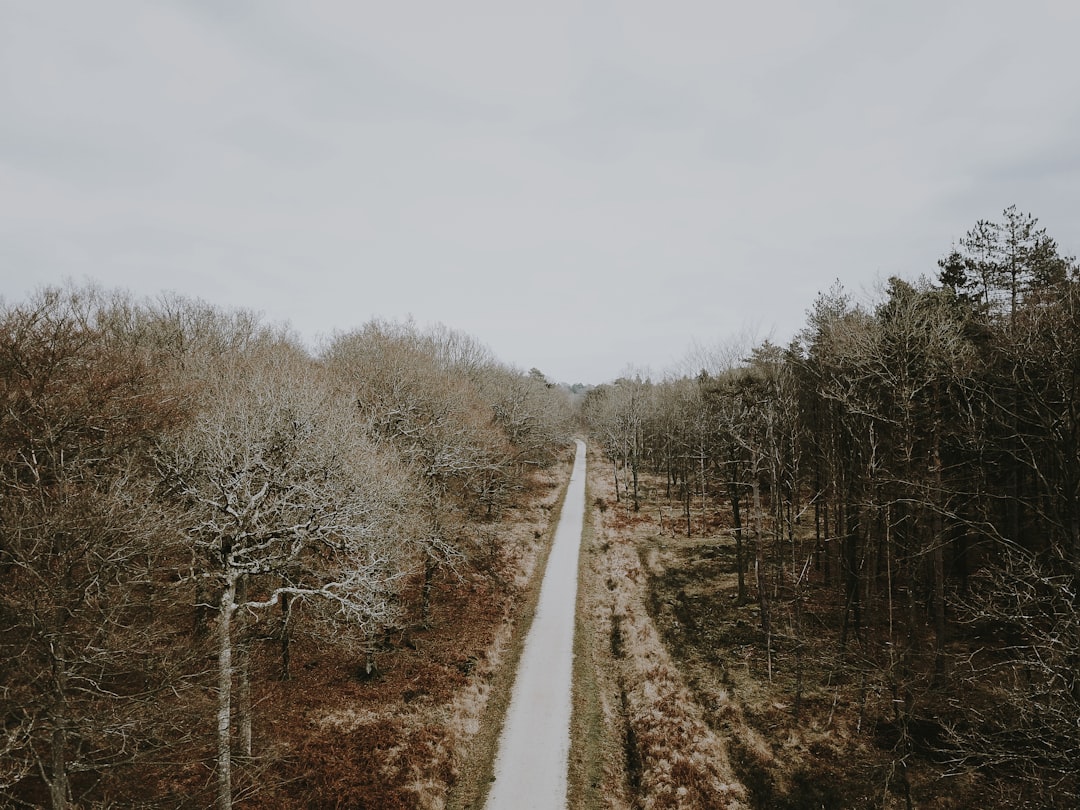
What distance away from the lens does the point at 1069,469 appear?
10.9m

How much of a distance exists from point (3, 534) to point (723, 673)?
889 inches

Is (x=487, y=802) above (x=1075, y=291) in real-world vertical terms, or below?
below

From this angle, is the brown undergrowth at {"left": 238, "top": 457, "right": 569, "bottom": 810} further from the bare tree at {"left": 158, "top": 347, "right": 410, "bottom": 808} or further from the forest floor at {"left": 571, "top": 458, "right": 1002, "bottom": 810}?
the forest floor at {"left": 571, "top": 458, "right": 1002, "bottom": 810}

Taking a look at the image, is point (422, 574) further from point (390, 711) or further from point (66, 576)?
point (66, 576)

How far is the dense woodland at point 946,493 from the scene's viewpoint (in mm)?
10953

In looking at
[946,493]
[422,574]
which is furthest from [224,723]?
[946,493]

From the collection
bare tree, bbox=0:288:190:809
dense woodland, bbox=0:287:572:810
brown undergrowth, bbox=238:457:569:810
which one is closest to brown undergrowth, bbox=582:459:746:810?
brown undergrowth, bbox=238:457:569:810

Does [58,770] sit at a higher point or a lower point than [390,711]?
higher

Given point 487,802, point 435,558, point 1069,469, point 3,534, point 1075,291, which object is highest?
point 1075,291

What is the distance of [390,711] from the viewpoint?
17.4 meters

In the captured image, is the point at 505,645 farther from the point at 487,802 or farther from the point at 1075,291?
the point at 1075,291

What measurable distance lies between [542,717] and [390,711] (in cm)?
543

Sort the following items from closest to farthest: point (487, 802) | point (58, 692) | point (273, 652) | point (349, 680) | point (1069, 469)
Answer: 1. point (58, 692)
2. point (1069, 469)
3. point (487, 802)
4. point (349, 680)
5. point (273, 652)

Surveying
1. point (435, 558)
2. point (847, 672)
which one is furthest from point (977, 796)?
point (435, 558)
